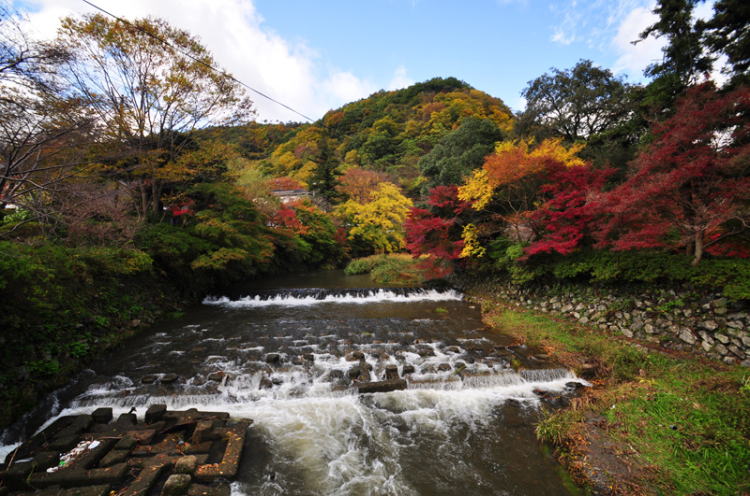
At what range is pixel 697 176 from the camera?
5113mm

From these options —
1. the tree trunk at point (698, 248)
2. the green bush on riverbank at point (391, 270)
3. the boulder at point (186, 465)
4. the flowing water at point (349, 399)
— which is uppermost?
the tree trunk at point (698, 248)

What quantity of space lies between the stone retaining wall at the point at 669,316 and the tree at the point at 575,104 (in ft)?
38.1

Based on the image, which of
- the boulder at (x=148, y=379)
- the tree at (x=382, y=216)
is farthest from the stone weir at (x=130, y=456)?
the tree at (x=382, y=216)

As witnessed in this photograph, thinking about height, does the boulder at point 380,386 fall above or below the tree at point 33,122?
below

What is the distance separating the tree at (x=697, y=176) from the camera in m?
4.82

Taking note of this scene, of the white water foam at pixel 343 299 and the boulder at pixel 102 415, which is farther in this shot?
the white water foam at pixel 343 299

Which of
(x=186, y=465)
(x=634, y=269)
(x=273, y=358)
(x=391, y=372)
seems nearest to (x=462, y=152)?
(x=634, y=269)

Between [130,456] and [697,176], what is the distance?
9.45 m

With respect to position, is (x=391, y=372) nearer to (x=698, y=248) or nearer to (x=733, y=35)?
(x=698, y=248)

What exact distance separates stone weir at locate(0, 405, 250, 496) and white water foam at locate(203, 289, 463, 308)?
6.99m

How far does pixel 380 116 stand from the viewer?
149 feet

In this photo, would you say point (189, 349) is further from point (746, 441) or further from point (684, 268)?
point (684, 268)

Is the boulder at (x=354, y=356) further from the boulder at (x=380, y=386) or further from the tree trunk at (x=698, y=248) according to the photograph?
the tree trunk at (x=698, y=248)

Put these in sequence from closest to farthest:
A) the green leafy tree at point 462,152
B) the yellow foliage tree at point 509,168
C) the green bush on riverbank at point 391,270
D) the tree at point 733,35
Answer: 1. the tree at point 733,35
2. the yellow foliage tree at point 509,168
3. the green leafy tree at point 462,152
4. the green bush on riverbank at point 391,270
